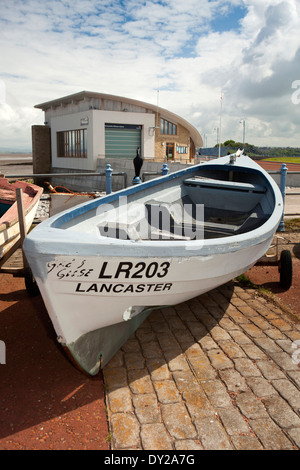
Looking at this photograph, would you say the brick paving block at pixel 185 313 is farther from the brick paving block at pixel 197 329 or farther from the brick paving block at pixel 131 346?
the brick paving block at pixel 131 346

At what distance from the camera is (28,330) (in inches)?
171

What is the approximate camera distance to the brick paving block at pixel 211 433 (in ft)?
8.61

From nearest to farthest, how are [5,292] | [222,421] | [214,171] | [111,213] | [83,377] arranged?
[222,421], [83,377], [111,213], [5,292], [214,171]

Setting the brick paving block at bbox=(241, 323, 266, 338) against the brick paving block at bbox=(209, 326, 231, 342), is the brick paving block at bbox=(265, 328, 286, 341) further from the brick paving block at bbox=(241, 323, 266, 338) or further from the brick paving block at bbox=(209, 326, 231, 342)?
the brick paving block at bbox=(209, 326, 231, 342)

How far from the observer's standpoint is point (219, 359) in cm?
372

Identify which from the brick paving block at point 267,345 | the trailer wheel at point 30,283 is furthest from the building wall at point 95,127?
the brick paving block at point 267,345

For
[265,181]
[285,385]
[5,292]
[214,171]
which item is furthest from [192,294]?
[214,171]

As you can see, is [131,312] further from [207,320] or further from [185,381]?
[207,320]

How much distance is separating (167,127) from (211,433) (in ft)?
106

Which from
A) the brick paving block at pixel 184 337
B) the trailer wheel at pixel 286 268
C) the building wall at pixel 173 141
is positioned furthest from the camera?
the building wall at pixel 173 141

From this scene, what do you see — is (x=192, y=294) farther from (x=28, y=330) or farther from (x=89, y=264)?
(x=28, y=330)

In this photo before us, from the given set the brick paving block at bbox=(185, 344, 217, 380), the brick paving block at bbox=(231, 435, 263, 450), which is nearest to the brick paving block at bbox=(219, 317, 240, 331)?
the brick paving block at bbox=(185, 344, 217, 380)

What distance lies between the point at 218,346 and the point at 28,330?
2.34 metres

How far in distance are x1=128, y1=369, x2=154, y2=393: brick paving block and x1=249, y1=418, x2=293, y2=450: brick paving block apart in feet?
3.19
